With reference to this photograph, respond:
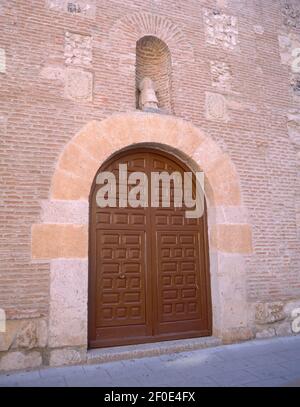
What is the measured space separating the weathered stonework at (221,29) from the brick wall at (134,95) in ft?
0.06

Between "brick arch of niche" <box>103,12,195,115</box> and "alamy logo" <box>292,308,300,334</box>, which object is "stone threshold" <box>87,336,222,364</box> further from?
"brick arch of niche" <box>103,12,195,115</box>

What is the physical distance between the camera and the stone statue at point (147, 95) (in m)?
4.53

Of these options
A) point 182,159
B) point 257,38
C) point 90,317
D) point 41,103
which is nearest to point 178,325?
point 90,317

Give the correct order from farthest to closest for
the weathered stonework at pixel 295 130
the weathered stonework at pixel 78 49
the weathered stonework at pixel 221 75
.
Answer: the weathered stonework at pixel 295 130 → the weathered stonework at pixel 221 75 → the weathered stonework at pixel 78 49

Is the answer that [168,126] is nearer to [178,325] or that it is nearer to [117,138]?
[117,138]

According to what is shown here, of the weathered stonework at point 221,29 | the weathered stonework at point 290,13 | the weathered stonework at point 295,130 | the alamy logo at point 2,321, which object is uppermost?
the weathered stonework at point 290,13

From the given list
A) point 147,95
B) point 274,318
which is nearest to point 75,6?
point 147,95

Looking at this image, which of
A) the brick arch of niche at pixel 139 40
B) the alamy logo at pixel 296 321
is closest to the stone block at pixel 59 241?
the brick arch of niche at pixel 139 40

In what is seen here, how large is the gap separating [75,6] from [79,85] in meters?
1.09

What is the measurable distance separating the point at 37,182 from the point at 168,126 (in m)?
1.84

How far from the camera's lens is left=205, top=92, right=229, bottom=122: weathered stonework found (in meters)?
4.77

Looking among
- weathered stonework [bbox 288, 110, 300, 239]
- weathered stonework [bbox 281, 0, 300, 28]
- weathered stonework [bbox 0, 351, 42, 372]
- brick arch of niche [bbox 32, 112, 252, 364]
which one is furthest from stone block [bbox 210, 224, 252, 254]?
weathered stonework [bbox 281, 0, 300, 28]

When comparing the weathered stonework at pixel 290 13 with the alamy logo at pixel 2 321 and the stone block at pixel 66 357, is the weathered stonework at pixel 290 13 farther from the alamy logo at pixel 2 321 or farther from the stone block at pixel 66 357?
the alamy logo at pixel 2 321

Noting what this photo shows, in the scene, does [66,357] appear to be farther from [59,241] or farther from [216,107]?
[216,107]
